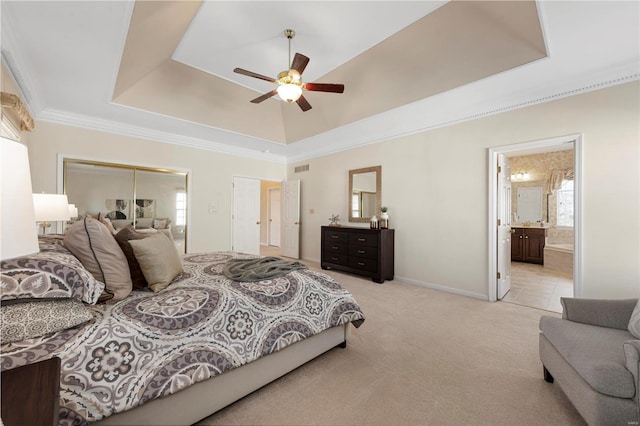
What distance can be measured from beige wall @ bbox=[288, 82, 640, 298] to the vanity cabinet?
341cm

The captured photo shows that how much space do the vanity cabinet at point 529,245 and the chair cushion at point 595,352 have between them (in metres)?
5.37

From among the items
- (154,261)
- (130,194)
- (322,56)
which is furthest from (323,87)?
(130,194)

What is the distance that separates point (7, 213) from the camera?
60 cm

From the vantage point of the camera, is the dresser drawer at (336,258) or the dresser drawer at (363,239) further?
the dresser drawer at (336,258)

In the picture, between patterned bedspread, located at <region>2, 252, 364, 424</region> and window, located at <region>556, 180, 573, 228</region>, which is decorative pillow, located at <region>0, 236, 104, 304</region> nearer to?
patterned bedspread, located at <region>2, 252, 364, 424</region>

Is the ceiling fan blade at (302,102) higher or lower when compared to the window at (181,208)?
higher

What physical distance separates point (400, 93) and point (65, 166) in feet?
17.1

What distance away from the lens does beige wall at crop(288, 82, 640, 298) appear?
2752mm

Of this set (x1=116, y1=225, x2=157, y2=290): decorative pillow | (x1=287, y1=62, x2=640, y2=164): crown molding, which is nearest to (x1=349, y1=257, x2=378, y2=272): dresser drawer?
(x1=287, y1=62, x2=640, y2=164): crown molding

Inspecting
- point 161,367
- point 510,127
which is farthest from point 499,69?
point 161,367

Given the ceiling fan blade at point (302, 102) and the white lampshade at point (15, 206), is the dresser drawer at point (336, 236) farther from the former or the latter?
the white lampshade at point (15, 206)

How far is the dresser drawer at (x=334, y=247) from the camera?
16.4ft

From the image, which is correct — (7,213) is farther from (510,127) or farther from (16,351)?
(510,127)

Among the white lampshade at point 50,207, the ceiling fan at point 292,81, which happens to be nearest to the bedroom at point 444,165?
the ceiling fan at point 292,81
